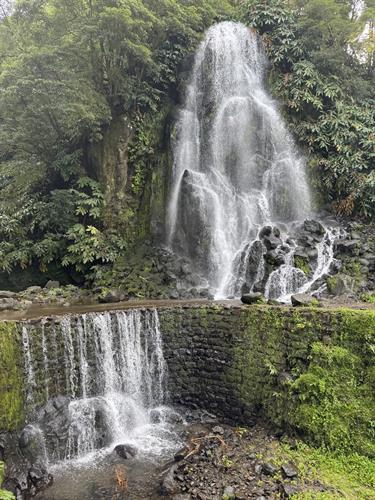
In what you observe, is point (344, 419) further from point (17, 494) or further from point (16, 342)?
point (16, 342)

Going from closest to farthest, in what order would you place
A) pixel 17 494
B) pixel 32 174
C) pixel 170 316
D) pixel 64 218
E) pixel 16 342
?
pixel 17 494 → pixel 16 342 → pixel 170 316 → pixel 64 218 → pixel 32 174

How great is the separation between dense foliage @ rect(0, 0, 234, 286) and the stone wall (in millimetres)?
5632

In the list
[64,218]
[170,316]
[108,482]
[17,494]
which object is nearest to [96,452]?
[108,482]

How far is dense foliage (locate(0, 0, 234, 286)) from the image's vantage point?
12.2 metres

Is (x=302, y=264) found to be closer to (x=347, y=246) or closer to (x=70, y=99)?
(x=347, y=246)

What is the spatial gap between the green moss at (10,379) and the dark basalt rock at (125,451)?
1.76m

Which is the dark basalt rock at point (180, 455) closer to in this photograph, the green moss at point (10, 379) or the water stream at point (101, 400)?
the water stream at point (101, 400)

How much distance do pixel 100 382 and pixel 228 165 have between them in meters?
9.71

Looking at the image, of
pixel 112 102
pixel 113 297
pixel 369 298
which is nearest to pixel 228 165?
pixel 112 102

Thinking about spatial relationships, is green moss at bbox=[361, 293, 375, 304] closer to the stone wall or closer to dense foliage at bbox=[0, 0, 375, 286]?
the stone wall

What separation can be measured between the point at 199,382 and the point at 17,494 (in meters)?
3.87

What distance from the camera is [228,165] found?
14516mm

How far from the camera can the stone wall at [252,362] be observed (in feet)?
19.0

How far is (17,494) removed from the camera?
5406mm
